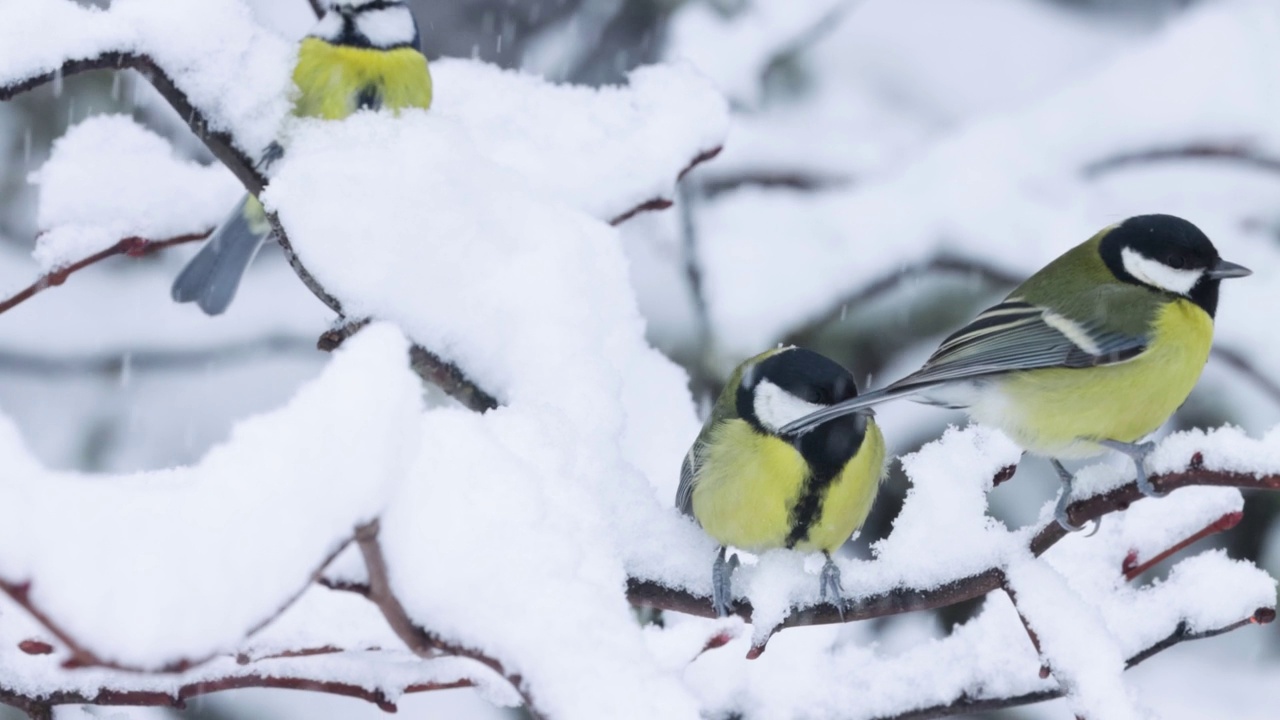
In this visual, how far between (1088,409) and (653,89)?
2.64 ft

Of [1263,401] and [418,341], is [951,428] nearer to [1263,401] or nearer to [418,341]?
[418,341]

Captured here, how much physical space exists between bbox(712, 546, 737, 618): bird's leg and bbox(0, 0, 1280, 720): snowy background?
29mm

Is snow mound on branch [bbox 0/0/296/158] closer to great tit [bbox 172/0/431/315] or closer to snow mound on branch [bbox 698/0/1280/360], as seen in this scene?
great tit [bbox 172/0/431/315]

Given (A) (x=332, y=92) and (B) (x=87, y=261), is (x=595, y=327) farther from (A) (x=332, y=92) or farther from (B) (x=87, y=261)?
(A) (x=332, y=92)

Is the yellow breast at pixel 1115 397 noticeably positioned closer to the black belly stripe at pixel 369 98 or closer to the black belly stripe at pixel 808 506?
the black belly stripe at pixel 808 506

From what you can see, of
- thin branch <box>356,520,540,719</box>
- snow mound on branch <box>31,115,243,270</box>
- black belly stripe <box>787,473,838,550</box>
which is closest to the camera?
thin branch <box>356,520,540,719</box>

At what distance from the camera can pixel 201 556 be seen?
0.47 m

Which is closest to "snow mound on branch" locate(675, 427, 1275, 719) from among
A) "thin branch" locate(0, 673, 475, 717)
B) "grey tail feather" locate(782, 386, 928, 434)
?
"grey tail feather" locate(782, 386, 928, 434)

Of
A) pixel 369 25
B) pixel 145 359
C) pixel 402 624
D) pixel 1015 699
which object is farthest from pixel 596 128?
pixel 145 359

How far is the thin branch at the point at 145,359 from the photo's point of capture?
9.37 feet

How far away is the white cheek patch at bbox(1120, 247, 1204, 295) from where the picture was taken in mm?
1545

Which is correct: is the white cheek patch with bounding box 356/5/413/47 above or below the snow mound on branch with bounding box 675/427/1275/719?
above

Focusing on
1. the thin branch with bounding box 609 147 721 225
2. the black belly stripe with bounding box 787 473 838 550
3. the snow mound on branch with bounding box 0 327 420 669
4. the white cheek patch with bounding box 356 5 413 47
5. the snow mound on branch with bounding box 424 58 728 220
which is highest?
the white cheek patch with bounding box 356 5 413 47

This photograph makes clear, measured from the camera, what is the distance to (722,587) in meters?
1.15
